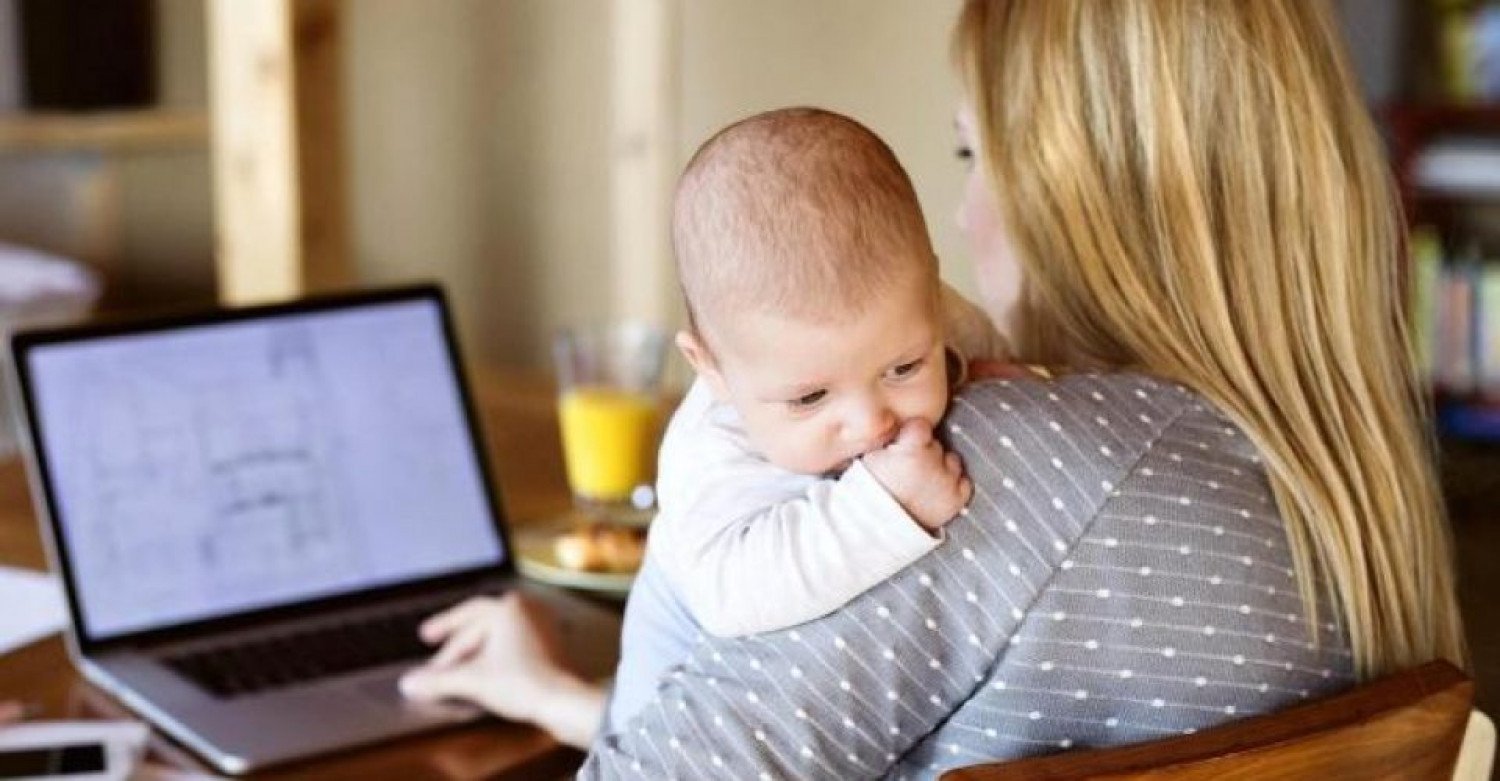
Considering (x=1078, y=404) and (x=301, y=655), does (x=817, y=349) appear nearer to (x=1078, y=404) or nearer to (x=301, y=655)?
(x=1078, y=404)

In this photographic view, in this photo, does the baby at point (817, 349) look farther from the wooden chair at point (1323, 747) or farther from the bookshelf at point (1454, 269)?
the bookshelf at point (1454, 269)

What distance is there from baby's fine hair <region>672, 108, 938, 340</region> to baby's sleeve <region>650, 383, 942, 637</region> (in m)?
0.10

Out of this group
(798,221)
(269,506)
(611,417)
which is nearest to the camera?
(798,221)

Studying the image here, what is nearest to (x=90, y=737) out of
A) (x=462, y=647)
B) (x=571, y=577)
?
(x=462, y=647)

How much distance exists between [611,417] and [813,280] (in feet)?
2.96

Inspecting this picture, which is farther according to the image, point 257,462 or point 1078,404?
point 257,462

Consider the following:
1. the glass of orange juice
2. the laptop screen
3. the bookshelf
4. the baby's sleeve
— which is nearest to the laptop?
the laptop screen

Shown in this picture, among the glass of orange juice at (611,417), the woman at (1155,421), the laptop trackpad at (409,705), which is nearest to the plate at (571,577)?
the glass of orange juice at (611,417)

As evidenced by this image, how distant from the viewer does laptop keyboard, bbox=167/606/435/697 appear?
1.49 meters

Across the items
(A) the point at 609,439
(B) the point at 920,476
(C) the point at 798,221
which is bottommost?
(A) the point at 609,439

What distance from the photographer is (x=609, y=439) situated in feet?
6.19

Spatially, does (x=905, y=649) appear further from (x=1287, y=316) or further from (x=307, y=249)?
(x=307, y=249)

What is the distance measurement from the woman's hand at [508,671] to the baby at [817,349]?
0.36 meters

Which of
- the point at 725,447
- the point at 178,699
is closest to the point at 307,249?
the point at 178,699
